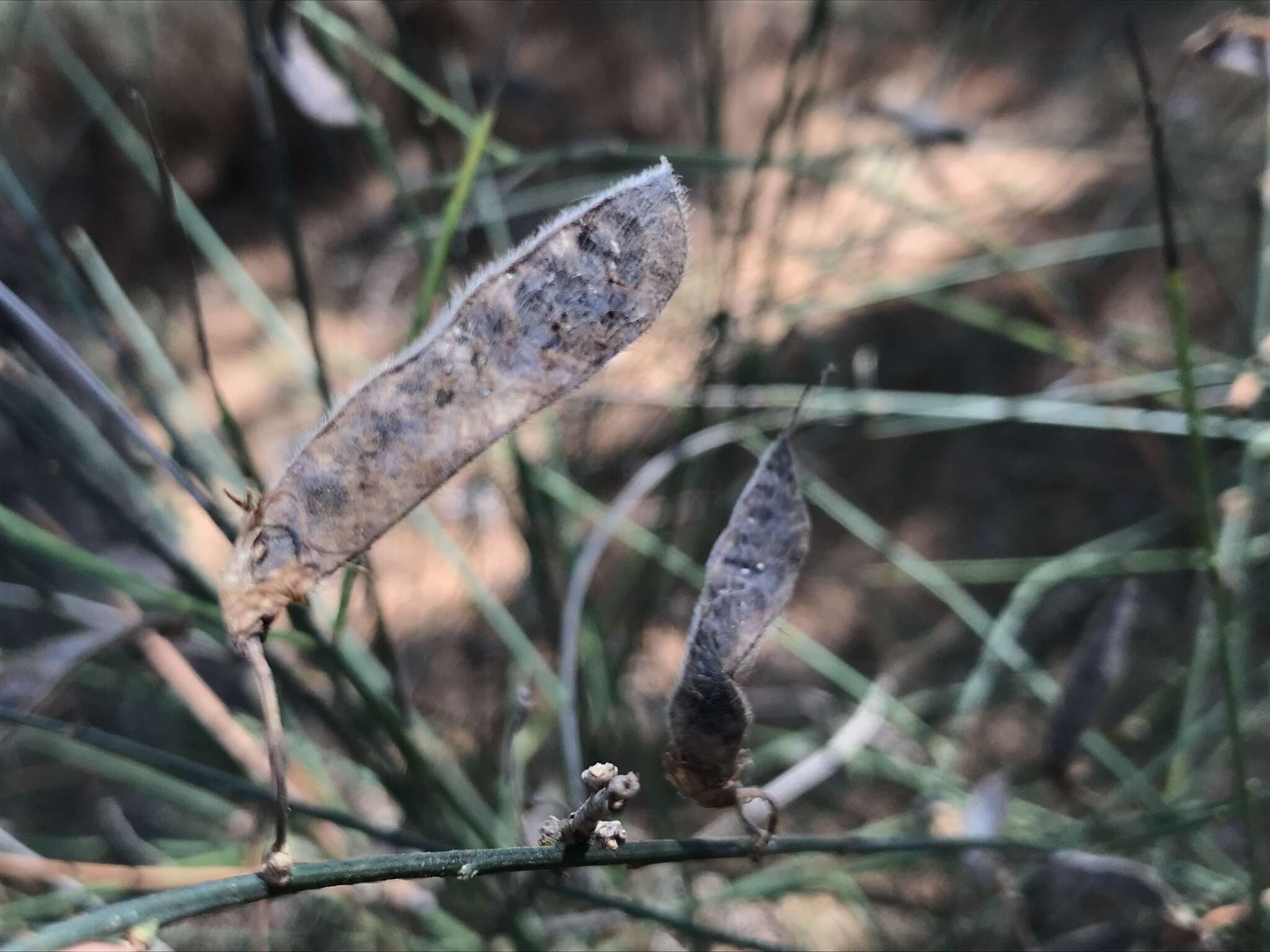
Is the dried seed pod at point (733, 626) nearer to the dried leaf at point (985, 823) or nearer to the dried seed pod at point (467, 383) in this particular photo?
the dried seed pod at point (467, 383)

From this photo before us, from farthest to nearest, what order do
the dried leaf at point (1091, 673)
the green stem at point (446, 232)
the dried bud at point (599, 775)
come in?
the dried leaf at point (1091, 673) < the green stem at point (446, 232) < the dried bud at point (599, 775)

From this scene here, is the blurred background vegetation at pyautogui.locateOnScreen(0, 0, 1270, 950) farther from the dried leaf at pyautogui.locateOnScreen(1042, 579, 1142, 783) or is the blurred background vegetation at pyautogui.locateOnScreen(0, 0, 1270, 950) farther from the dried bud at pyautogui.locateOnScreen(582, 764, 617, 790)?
the dried bud at pyautogui.locateOnScreen(582, 764, 617, 790)

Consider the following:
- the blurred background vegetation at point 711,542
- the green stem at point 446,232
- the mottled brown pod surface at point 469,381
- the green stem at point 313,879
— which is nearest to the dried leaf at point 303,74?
the blurred background vegetation at point 711,542

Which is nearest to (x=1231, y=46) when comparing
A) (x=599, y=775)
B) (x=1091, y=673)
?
(x=1091, y=673)

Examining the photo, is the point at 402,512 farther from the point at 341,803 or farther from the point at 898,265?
the point at 898,265

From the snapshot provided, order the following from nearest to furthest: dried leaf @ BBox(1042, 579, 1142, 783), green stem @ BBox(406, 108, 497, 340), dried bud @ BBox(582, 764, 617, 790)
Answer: dried bud @ BBox(582, 764, 617, 790) → green stem @ BBox(406, 108, 497, 340) → dried leaf @ BBox(1042, 579, 1142, 783)

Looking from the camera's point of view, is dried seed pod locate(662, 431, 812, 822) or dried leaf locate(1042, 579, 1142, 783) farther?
dried leaf locate(1042, 579, 1142, 783)

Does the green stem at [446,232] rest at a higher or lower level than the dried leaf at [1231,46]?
higher

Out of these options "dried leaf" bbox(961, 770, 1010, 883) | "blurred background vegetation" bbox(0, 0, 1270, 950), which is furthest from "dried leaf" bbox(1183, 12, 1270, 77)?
"dried leaf" bbox(961, 770, 1010, 883)
